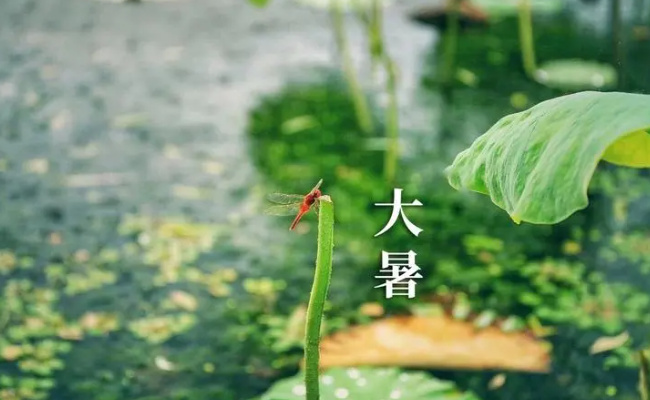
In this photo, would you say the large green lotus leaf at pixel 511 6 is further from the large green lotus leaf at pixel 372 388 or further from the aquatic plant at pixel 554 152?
the aquatic plant at pixel 554 152

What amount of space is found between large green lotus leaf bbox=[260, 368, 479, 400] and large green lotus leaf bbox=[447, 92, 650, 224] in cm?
43

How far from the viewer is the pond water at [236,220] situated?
6.01 feet

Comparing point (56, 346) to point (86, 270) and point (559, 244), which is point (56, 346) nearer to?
point (86, 270)

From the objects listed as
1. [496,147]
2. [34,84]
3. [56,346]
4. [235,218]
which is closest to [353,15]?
[34,84]

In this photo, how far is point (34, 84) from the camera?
338 cm

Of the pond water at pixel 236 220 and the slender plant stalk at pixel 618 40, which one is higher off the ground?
the slender plant stalk at pixel 618 40

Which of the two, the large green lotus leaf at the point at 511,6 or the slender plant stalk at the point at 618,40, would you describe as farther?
the large green lotus leaf at the point at 511,6

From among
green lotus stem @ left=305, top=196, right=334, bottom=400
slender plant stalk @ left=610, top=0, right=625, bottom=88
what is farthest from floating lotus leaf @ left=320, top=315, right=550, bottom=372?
slender plant stalk @ left=610, top=0, right=625, bottom=88

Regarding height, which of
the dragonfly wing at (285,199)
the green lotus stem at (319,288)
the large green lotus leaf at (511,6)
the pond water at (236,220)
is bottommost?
the green lotus stem at (319,288)

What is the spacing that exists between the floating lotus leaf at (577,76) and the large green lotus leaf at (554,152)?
7.78 feet

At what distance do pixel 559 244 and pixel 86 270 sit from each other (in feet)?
3.73

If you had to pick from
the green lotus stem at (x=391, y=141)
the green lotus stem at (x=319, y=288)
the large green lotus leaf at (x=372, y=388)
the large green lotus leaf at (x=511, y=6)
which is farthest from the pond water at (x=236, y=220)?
the green lotus stem at (x=319, y=288)

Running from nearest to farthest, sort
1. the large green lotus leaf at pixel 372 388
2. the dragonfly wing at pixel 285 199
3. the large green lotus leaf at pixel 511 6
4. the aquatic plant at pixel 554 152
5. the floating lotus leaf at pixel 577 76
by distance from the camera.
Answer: the aquatic plant at pixel 554 152 → the dragonfly wing at pixel 285 199 → the large green lotus leaf at pixel 372 388 → the floating lotus leaf at pixel 577 76 → the large green lotus leaf at pixel 511 6

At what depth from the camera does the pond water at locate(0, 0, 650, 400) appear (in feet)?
6.01
